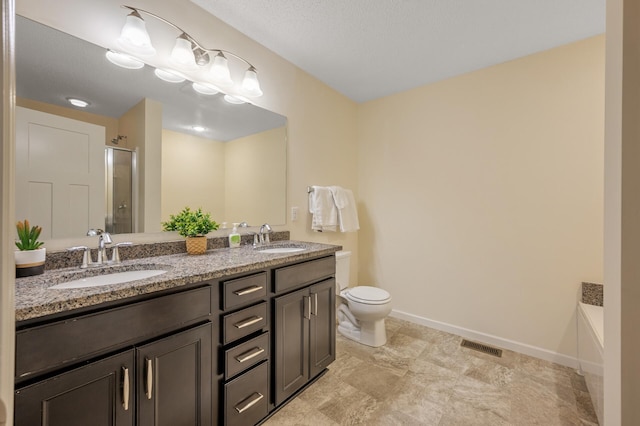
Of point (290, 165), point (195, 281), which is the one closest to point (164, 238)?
point (195, 281)

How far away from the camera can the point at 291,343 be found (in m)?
1.44

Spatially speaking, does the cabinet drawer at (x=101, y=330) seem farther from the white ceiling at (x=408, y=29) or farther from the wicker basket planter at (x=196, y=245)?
the white ceiling at (x=408, y=29)

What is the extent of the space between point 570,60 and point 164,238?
3.04 metres

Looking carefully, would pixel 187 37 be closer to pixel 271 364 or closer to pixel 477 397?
pixel 271 364

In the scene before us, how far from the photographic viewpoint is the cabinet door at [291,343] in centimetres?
137

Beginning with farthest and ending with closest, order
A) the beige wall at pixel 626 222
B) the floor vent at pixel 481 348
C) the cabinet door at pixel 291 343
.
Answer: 1. the floor vent at pixel 481 348
2. the cabinet door at pixel 291 343
3. the beige wall at pixel 626 222

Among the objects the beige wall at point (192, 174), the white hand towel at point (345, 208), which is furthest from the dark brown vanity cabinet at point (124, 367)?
the white hand towel at point (345, 208)

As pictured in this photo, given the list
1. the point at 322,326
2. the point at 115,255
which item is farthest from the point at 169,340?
the point at 322,326

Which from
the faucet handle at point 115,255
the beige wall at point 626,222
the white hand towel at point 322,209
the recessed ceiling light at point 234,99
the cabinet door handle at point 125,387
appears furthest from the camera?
the white hand towel at point 322,209

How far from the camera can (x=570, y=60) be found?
1867 millimetres

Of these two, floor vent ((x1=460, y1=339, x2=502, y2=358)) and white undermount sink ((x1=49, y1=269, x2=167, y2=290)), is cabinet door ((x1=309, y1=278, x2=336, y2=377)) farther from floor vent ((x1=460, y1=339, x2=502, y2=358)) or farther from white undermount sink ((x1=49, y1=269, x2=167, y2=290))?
floor vent ((x1=460, y1=339, x2=502, y2=358))

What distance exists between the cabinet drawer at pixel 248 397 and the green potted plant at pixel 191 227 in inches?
28.1

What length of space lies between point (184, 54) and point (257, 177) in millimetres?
873

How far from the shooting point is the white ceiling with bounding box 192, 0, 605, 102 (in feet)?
5.16
